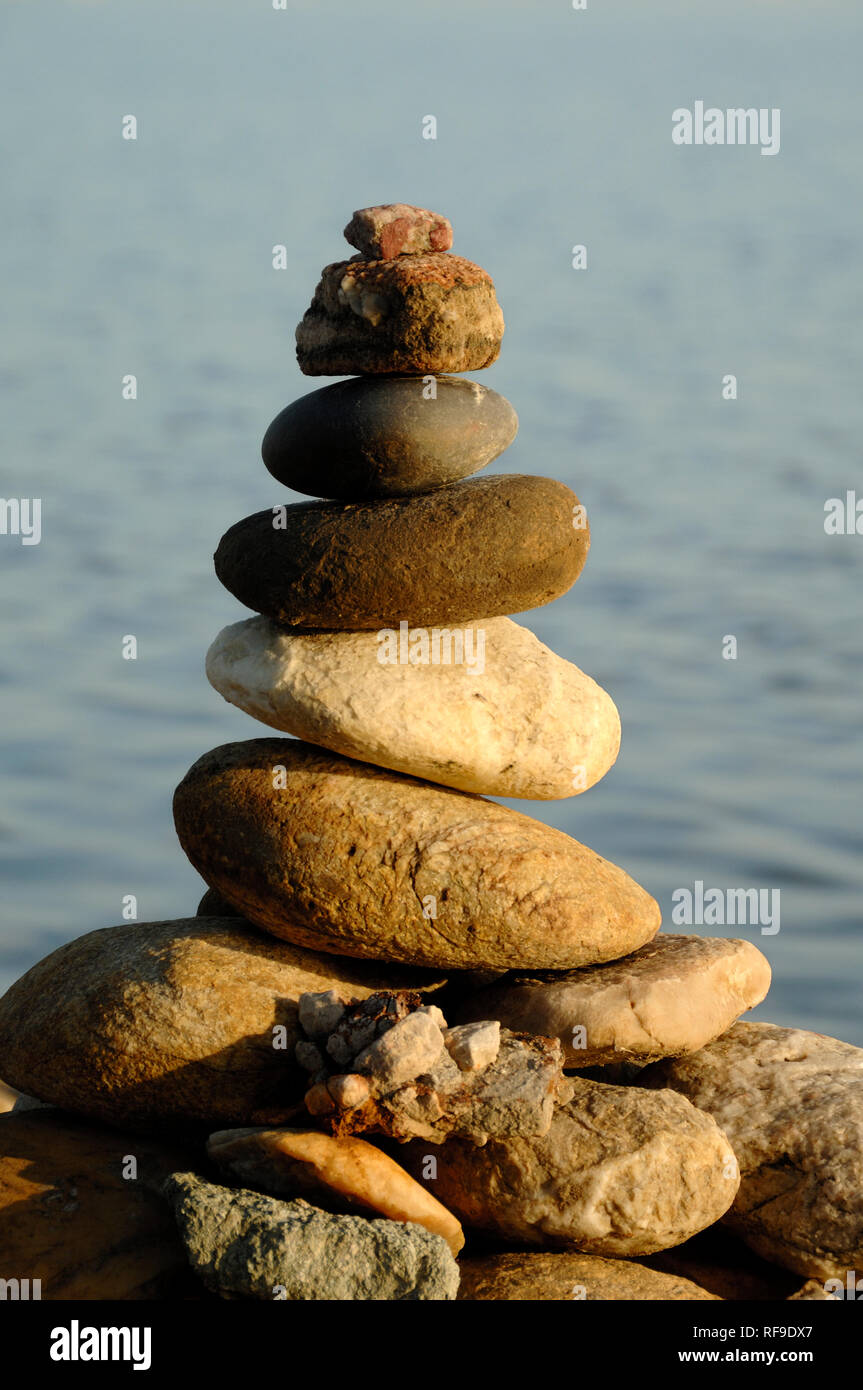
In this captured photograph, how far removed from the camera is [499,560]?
26.8ft

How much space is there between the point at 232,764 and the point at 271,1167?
226 centimetres

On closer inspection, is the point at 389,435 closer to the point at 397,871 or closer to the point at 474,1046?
the point at 397,871

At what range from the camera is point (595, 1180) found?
7527mm

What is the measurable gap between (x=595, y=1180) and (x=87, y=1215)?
2.45 m

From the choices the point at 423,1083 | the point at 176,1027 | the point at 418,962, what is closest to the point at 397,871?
the point at 418,962

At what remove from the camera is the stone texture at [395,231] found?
828 centimetres

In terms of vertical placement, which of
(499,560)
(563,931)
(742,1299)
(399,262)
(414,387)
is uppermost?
(399,262)

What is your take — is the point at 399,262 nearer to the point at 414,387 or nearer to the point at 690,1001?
the point at 414,387

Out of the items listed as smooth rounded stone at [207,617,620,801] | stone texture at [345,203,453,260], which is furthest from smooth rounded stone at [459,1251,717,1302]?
stone texture at [345,203,453,260]

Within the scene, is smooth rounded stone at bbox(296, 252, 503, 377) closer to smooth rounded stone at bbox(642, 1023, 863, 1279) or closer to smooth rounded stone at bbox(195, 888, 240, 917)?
smooth rounded stone at bbox(195, 888, 240, 917)

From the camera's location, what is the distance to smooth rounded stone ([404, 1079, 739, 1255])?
7551 millimetres

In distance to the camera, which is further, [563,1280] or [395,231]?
[395,231]

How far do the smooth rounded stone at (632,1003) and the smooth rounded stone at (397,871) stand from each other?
0.65 ft
